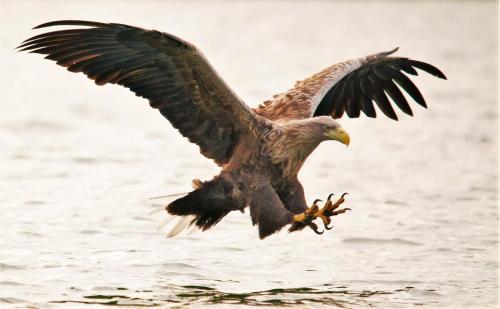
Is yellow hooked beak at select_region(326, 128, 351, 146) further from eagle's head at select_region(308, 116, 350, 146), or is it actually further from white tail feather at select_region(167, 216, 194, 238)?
white tail feather at select_region(167, 216, 194, 238)

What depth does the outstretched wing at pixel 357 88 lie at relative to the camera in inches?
377

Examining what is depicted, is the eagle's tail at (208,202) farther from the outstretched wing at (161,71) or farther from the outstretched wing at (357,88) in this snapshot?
the outstretched wing at (357,88)

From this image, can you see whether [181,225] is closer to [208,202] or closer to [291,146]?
[208,202]

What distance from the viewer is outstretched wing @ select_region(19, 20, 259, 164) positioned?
8359 millimetres

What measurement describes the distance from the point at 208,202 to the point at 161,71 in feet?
3.35

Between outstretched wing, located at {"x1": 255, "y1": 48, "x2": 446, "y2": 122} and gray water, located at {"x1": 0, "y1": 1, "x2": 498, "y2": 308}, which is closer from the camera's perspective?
gray water, located at {"x1": 0, "y1": 1, "x2": 498, "y2": 308}

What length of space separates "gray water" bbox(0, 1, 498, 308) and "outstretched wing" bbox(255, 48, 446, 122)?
4.04 feet

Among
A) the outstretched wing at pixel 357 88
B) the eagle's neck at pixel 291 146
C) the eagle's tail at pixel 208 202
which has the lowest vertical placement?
the eagle's tail at pixel 208 202

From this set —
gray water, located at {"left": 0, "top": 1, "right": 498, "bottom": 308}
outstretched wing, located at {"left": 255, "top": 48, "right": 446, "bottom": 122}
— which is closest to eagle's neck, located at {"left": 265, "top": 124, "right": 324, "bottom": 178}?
outstretched wing, located at {"left": 255, "top": 48, "right": 446, "bottom": 122}

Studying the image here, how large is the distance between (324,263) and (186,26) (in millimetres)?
21066

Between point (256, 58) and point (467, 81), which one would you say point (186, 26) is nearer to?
point (256, 58)

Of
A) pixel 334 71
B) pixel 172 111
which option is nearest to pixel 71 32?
pixel 172 111

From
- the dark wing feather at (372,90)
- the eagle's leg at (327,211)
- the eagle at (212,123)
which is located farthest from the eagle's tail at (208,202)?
the dark wing feather at (372,90)

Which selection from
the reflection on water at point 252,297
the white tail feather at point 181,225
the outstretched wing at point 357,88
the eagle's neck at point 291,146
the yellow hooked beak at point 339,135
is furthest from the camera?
the outstretched wing at point 357,88
